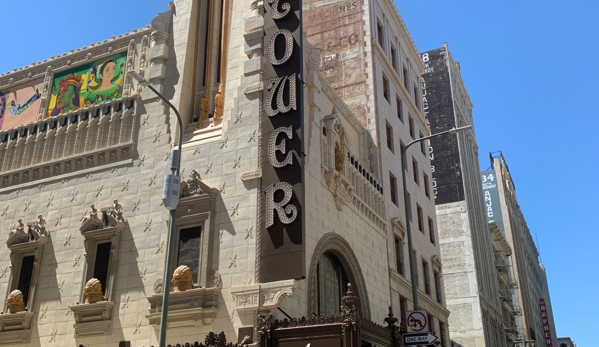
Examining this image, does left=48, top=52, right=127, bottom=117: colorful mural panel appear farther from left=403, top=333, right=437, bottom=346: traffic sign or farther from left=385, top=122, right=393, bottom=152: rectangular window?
left=403, top=333, right=437, bottom=346: traffic sign

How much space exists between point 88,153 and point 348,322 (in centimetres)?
1502

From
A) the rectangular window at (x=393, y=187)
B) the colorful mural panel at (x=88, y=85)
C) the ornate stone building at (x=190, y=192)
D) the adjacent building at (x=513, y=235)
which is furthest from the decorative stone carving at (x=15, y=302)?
the adjacent building at (x=513, y=235)

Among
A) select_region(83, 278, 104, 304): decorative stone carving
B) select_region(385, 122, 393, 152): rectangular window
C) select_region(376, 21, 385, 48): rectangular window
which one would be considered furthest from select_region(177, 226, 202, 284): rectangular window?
select_region(376, 21, 385, 48): rectangular window

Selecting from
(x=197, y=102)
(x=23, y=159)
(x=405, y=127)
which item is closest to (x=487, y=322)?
(x=405, y=127)

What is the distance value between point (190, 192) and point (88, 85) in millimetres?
9898

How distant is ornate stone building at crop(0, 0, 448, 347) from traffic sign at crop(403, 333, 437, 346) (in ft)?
13.0

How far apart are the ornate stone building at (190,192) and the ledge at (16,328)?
0.06 meters

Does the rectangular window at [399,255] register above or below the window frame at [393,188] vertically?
below

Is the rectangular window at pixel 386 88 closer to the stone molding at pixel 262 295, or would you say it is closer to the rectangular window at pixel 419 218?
the rectangular window at pixel 419 218

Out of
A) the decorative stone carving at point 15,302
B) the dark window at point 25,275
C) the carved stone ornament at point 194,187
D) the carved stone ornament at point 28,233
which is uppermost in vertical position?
the carved stone ornament at point 194,187

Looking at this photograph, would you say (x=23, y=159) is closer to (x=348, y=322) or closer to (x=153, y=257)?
(x=153, y=257)

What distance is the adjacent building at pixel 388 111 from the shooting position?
32.2 metres

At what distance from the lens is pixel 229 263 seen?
20.6m

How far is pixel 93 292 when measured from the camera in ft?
74.0
